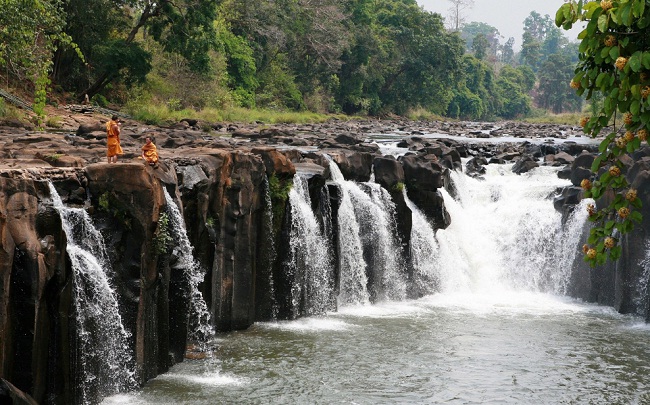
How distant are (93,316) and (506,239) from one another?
1496cm

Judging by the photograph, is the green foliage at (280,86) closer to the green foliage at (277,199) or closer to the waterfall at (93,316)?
the green foliage at (277,199)

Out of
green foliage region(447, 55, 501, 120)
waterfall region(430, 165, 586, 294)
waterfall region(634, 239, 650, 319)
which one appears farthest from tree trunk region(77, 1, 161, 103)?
green foliage region(447, 55, 501, 120)

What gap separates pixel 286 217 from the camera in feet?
56.8

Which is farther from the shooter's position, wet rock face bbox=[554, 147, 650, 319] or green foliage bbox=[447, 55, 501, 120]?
green foliage bbox=[447, 55, 501, 120]

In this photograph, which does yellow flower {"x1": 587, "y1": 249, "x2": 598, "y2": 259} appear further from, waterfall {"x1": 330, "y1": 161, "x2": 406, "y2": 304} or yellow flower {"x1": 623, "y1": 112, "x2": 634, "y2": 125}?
waterfall {"x1": 330, "y1": 161, "x2": 406, "y2": 304}

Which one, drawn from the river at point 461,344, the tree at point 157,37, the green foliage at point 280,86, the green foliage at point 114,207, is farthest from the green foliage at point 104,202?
the green foliage at point 280,86

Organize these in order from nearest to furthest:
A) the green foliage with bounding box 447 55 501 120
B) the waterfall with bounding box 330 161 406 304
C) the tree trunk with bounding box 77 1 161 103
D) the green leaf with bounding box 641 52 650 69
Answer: the green leaf with bounding box 641 52 650 69, the waterfall with bounding box 330 161 406 304, the tree trunk with bounding box 77 1 161 103, the green foliage with bounding box 447 55 501 120

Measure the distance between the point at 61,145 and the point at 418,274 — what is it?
9345 millimetres

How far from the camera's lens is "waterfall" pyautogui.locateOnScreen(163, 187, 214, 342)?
42.9ft

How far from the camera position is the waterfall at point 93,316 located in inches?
422

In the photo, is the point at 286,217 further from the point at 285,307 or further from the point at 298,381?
the point at 298,381

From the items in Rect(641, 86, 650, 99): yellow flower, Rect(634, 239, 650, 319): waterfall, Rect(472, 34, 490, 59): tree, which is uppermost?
Rect(472, 34, 490, 59): tree

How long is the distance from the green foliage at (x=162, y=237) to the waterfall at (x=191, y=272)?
0.30 metres

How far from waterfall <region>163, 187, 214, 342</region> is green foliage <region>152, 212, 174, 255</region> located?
0.30 m
